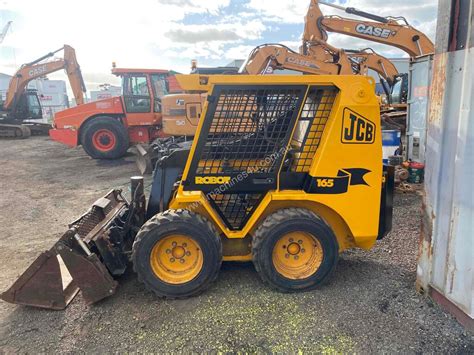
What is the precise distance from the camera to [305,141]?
324 centimetres

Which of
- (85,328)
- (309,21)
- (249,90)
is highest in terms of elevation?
(309,21)

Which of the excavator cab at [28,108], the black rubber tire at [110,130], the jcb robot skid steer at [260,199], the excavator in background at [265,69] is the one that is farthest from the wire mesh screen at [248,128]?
the excavator cab at [28,108]

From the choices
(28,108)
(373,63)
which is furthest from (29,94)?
(373,63)

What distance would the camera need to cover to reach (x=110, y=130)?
10.6m

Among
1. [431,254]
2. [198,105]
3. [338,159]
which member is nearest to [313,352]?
[431,254]

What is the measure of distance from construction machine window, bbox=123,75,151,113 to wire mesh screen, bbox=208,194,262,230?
786 cm

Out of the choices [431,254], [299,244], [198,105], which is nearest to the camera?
[431,254]

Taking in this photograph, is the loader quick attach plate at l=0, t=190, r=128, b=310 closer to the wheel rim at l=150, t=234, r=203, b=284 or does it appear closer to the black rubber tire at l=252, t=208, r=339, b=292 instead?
the wheel rim at l=150, t=234, r=203, b=284

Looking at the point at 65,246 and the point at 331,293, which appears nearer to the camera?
the point at 65,246

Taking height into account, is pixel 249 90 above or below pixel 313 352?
above

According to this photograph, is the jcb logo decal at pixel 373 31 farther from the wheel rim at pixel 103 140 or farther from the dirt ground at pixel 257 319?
the wheel rim at pixel 103 140

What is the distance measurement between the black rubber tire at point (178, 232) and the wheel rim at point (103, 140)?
833 cm

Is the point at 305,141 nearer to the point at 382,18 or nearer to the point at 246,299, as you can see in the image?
the point at 246,299

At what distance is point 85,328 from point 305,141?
2.41m
